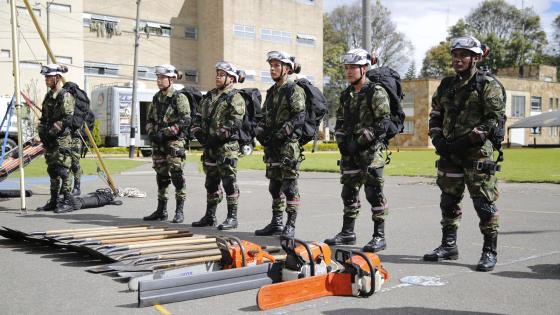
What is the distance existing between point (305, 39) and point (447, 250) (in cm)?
5229

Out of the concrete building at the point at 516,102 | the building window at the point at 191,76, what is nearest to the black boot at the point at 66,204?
the building window at the point at 191,76

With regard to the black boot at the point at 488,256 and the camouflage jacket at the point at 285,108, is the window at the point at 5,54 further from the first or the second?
the black boot at the point at 488,256

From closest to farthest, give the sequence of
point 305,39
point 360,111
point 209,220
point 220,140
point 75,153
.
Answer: point 360,111
point 220,140
point 209,220
point 75,153
point 305,39

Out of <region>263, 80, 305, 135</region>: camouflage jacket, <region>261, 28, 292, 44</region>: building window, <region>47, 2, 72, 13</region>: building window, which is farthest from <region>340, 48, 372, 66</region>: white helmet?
<region>261, 28, 292, 44</region>: building window

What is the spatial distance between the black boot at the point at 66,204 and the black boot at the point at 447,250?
6.95 meters

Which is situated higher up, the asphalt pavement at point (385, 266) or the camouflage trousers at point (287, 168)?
the camouflage trousers at point (287, 168)

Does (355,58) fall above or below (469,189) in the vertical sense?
above

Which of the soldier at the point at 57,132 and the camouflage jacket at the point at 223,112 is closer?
the camouflage jacket at the point at 223,112

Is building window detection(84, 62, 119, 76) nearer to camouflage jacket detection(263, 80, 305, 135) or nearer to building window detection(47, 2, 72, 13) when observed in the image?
building window detection(47, 2, 72, 13)

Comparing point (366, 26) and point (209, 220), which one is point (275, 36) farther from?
point (209, 220)

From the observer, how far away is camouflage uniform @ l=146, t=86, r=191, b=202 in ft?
34.1

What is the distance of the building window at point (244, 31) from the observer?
176ft

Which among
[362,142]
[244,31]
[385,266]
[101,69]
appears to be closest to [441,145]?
[362,142]

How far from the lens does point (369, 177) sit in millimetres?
7863
